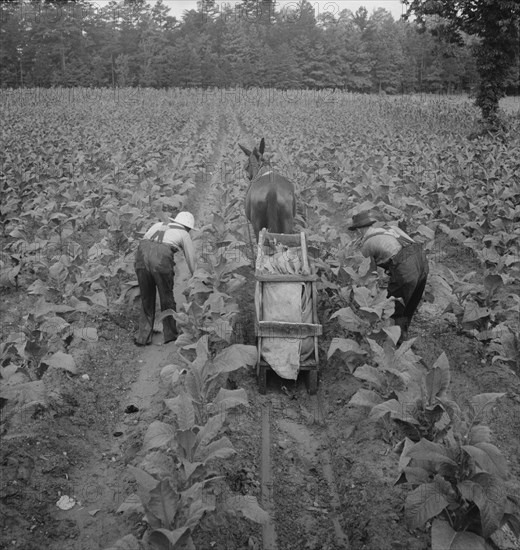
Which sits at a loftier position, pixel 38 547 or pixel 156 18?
pixel 156 18

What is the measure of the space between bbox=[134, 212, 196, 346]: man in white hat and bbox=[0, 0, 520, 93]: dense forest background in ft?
159

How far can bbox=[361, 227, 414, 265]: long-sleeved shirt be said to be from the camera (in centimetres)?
597

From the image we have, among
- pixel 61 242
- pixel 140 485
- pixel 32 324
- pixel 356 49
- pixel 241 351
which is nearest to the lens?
pixel 140 485

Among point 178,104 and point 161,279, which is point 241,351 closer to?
point 161,279

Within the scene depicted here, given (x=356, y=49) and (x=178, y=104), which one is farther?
(x=356, y=49)

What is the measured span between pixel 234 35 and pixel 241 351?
2463 inches

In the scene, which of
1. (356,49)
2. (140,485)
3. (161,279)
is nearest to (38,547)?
(140,485)

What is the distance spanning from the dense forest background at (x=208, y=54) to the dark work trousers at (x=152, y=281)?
160 ft

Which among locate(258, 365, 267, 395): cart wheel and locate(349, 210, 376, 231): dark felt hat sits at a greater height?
locate(349, 210, 376, 231): dark felt hat

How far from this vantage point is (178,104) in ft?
123

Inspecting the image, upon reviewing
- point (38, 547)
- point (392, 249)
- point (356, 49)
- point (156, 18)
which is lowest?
point (38, 547)

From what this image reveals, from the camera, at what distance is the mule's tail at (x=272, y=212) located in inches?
295

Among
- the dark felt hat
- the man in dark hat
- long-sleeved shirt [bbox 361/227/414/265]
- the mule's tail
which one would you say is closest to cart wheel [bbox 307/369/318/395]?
the man in dark hat

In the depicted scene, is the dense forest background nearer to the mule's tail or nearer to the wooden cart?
the mule's tail
